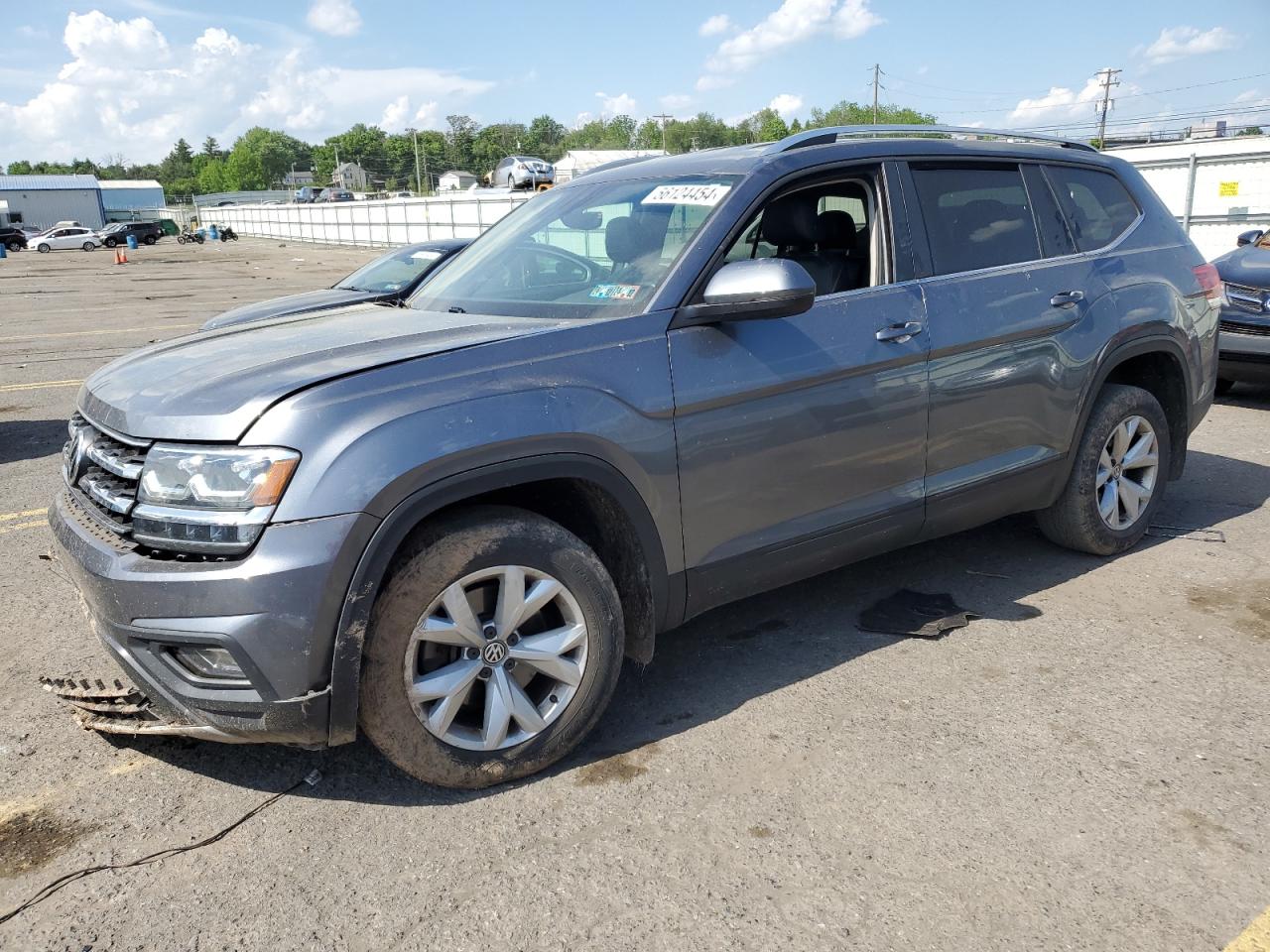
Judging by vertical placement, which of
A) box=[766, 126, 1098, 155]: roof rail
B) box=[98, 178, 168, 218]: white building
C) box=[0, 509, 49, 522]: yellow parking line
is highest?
box=[98, 178, 168, 218]: white building

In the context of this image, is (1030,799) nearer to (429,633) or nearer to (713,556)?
(713,556)

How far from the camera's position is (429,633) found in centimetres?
273

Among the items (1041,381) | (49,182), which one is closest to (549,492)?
(1041,381)

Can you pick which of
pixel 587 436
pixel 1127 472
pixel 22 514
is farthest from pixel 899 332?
pixel 22 514

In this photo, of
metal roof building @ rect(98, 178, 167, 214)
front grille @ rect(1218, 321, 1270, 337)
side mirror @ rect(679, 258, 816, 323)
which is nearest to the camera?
side mirror @ rect(679, 258, 816, 323)

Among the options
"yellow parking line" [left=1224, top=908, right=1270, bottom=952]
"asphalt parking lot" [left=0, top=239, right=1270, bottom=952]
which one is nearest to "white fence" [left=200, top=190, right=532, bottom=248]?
"asphalt parking lot" [left=0, top=239, right=1270, bottom=952]

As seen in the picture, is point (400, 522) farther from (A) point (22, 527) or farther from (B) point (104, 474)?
(A) point (22, 527)

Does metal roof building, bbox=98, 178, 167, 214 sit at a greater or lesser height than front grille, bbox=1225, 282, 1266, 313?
greater

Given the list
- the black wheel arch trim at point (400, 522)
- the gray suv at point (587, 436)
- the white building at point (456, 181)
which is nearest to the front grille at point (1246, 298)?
the gray suv at point (587, 436)

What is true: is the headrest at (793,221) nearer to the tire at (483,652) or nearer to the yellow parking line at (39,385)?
the tire at (483,652)

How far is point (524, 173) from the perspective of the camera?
3844 cm

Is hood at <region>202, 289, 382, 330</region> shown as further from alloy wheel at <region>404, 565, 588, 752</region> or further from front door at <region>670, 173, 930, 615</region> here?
alloy wheel at <region>404, 565, 588, 752</region>

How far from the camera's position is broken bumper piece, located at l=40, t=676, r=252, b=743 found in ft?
8.99

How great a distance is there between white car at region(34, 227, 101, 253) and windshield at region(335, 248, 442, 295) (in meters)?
→ 53.5
